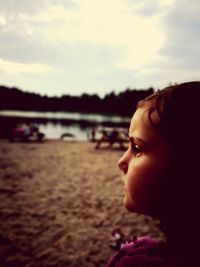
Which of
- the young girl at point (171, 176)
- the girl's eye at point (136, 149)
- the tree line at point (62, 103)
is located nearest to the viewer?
the young girl at point (171, 176)

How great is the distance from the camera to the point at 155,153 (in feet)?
4.18

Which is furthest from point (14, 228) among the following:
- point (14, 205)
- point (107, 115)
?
point (107, 115)

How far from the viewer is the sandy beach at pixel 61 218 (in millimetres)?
5215

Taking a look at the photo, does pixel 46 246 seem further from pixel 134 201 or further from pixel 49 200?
pixel 134 201

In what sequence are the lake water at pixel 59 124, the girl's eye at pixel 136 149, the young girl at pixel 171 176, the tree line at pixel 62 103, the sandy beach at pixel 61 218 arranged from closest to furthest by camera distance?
the young girl at pixel 171 176, the girl's eye at pixel 136 149, the sandy beach at pixel 61 218, the lake water at pixel 59 124, the tree line at pixel 62 103

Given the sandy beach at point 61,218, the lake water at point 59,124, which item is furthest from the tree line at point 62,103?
the sandy beach at point 61,218

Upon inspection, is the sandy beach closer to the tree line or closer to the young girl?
the young girl

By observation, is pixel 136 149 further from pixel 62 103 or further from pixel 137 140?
pixel 62 103

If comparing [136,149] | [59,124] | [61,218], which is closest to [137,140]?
[136,149]

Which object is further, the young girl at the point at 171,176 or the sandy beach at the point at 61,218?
the sandy beach at the point at 61,218

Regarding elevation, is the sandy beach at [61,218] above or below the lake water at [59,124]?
above

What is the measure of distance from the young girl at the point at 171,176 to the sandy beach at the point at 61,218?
4.03 meters

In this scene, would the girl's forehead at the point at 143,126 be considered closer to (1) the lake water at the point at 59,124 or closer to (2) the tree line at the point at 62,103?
(1) the lake water at the point at 59,124

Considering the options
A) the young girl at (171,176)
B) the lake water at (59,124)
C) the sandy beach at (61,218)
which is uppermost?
the young girl at (171,176)
